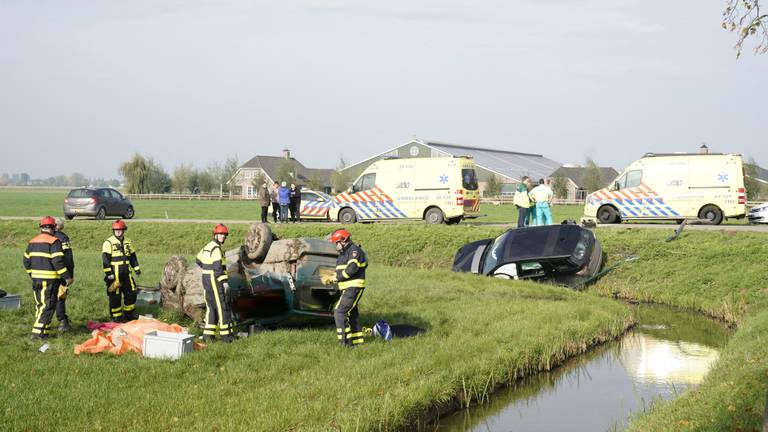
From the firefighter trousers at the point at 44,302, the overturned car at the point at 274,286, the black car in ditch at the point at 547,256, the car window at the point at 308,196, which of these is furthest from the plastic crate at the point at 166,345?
the car window at the point at 308,196

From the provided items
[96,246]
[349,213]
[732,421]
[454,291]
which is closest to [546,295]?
[454,291]

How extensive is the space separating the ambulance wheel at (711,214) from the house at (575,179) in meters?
54.6

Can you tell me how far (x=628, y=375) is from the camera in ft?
35.3

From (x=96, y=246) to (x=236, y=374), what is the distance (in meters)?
19.6

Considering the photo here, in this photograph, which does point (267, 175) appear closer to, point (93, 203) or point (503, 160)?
point (503, 160)

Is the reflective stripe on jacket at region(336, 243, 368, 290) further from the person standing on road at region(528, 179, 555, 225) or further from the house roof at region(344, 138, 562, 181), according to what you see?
the house roof at region(344, 138, 562, 181)

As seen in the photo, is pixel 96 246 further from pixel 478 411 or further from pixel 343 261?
pixel 478 411

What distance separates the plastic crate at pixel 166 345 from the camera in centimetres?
912

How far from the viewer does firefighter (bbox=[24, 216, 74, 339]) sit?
10.2 metres

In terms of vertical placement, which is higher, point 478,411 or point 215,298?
point 215,298

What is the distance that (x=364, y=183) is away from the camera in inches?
1053

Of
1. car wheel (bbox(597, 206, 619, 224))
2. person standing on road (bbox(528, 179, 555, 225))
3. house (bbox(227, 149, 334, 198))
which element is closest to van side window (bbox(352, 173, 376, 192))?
person standing on road (bbox(528, 179, 555, 225))

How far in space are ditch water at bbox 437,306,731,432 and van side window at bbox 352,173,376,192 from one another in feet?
46.4

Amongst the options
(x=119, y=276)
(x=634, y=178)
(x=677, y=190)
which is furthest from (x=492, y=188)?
(x=119, y=276)
